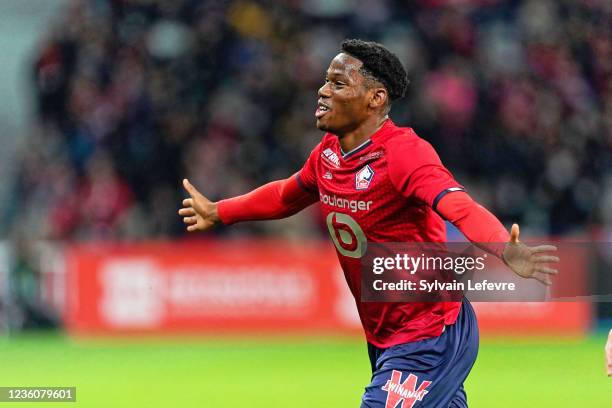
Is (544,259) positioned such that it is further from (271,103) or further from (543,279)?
(271,103)

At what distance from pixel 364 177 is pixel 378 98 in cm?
43

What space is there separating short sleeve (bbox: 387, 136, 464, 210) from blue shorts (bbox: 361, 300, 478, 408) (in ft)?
2.57

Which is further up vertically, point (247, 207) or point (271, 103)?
point (271, 103)

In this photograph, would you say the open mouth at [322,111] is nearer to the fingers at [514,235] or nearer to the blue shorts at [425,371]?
the blue shorts at [425,371]

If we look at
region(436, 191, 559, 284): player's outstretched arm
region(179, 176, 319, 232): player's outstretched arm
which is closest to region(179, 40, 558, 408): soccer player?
region(436, 191, 559, 284): player's outstretched arm

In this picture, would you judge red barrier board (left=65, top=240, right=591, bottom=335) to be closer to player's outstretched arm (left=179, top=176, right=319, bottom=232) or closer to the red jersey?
player's outstretched arm (left=179, top=176, right=319, bottom=232)

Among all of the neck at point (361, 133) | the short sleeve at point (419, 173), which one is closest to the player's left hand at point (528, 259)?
the short sleeve at point (419, 173)

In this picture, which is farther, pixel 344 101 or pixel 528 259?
pixel 344 101

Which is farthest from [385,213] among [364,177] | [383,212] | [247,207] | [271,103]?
[271,103]

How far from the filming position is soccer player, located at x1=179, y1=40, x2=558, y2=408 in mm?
5844

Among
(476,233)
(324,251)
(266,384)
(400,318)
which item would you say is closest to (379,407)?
(400,318)

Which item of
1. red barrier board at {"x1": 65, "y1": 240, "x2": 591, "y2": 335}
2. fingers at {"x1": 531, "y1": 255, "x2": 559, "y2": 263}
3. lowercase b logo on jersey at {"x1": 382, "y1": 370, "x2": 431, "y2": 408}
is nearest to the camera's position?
fingers at {"x1": 531, "y1": 255, "x2": 559, "y2": 263}

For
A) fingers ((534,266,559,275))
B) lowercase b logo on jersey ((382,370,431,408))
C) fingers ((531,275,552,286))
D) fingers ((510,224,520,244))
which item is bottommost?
lowercase b logo on jersey ((382,370,431,408))

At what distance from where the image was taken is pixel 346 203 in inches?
237
